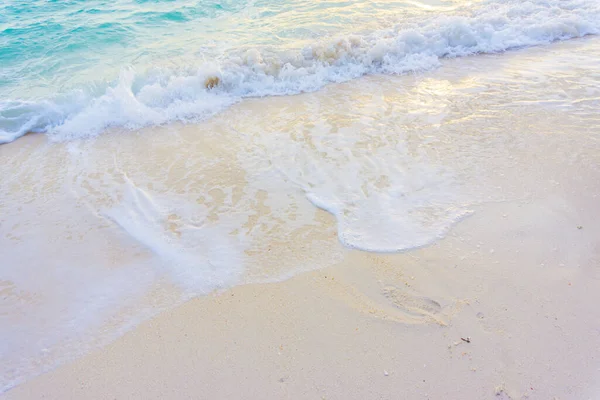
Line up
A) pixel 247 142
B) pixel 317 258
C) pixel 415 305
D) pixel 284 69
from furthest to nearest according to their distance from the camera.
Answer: pixel 284 69, pixel 247 142, pixel 317 258, pixel 415 305

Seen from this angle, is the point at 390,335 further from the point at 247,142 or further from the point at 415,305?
the point at 247,142

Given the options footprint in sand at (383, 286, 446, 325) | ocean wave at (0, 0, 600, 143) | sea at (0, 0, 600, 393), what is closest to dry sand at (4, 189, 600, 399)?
footprint in sand at (383, 286, 446, 325)

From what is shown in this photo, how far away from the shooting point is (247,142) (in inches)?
184

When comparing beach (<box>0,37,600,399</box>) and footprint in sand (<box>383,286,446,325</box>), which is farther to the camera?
footprint in sand (<box>383,286,446,325</box>)

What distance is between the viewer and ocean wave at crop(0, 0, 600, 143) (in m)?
5.52

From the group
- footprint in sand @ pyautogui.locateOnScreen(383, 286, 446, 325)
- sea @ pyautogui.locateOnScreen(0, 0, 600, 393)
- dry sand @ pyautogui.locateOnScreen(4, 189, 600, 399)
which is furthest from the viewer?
sea @ pyautogui.locateOnScreen(0, 0, 600, 393)

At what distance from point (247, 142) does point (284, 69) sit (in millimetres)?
2322

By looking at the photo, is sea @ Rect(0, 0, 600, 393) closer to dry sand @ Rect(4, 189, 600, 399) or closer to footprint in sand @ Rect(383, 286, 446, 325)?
dry sand @ Rect(4, 189, 600, 399)

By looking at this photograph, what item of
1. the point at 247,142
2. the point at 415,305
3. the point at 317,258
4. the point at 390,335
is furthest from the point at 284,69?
the point at 390,335

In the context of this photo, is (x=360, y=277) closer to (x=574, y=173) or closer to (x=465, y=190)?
(x=465, y=190)

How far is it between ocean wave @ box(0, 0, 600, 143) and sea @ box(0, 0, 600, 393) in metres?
0.04

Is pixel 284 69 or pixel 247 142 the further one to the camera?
pixel 284 69

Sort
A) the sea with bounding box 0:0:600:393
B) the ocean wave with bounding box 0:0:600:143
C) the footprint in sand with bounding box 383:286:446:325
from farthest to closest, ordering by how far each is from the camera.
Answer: the ocean wave with bounding box 0:0:600:143
the sea with bounding box 0:0:600:393
the footprint in sand with bounding box 383:286:446:325

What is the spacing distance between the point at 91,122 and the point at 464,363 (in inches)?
206
